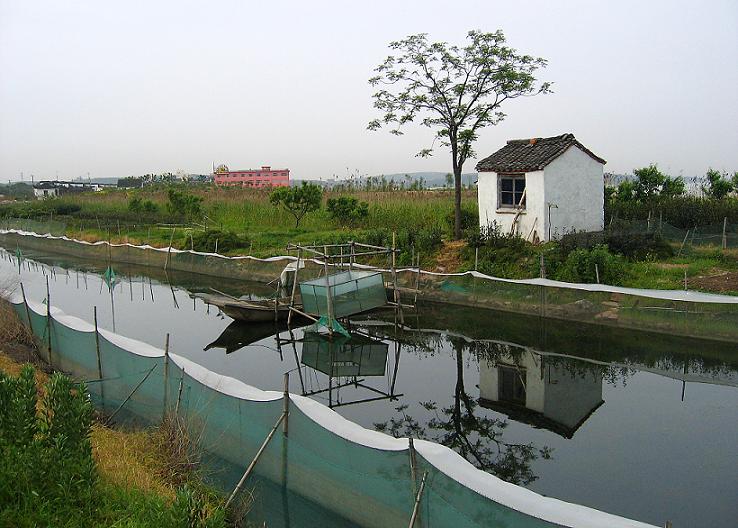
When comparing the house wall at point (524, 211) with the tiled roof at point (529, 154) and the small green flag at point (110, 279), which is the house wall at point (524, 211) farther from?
the small green flag at point (110, 279)

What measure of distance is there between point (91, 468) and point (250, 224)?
99.2 feet

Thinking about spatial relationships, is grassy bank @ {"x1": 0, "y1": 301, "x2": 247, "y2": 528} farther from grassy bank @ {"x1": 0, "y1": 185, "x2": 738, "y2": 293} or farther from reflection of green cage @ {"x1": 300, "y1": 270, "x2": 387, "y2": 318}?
grassy bank @ {"x1": 0, "y1": 185, "x2": 738, "y2": 293}

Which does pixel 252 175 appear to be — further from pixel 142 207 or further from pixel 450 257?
pixel 450 257

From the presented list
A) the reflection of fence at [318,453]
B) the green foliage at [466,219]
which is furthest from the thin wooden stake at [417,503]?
the green foliage at [466,219]

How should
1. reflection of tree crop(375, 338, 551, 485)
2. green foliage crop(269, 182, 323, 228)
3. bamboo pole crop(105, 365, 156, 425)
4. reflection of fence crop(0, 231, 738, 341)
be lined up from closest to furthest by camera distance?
bamboo pole crop(105, 365, 156, 425)
reflection of tree crop(375, 338, 551, 485)
reflection of fence crop(0, 231, 738, 341)
green foliage crop(269, 182, 323, 228)

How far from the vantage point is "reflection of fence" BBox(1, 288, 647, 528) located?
529cm

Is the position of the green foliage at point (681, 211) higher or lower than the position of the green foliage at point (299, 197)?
lower

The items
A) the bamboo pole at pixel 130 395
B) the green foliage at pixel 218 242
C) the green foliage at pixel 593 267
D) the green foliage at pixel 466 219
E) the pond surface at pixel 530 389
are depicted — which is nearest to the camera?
the pond surface at pixel 530 389

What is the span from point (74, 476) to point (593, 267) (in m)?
14.6

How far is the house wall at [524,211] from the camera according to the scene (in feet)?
68.3

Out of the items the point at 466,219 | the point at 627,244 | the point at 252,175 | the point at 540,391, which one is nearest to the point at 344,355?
the point at 540,391

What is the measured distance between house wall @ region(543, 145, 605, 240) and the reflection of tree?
1048 cm

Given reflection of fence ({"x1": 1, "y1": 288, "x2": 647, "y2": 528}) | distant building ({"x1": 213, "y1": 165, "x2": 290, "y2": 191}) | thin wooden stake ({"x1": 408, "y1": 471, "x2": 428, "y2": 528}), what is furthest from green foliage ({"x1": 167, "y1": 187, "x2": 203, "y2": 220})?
distant building ({"x1": 213, "y1": 165, "x2": 290, "y2": 191})

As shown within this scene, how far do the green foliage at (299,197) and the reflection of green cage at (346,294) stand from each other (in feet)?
52.1
